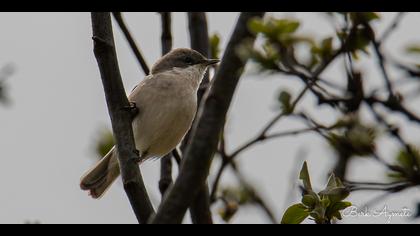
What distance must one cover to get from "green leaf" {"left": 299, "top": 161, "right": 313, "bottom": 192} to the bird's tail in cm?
361

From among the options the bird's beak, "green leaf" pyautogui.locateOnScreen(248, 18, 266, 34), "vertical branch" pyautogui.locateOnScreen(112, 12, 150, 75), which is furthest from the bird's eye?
"green leaf" pyautogui.locateOnScreen(248, 18, 266, 34)

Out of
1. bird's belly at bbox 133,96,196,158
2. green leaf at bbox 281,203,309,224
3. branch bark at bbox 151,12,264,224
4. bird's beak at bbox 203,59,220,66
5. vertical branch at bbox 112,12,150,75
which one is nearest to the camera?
branch bark at bbox 151,12,264,224

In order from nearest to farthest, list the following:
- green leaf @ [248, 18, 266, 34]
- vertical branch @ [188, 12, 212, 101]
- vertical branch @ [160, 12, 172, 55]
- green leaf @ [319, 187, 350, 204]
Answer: green leaf @ [248, 18, 266, 34], green leaf @ [319, 187, 350, 204], vertical branch @ [160, 12, 172, 55], vertical branch @ [188, 12, 212, 101]

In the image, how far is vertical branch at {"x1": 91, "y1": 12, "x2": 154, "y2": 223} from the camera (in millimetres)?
4051

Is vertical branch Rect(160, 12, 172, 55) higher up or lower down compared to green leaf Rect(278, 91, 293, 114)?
lower down

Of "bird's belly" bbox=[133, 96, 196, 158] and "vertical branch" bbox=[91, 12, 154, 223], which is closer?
"vertical branch" bbox=[91, 12, 154, 223]

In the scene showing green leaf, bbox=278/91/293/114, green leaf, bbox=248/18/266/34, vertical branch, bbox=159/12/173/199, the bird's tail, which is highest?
green leaf, bbox=248/18/266/34

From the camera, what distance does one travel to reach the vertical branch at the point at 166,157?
18.6 feet

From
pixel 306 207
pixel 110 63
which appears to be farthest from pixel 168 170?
pixel 306 207

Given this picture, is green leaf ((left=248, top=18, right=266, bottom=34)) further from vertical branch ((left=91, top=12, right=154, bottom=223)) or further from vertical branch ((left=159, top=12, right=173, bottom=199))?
vertical branch ((left=159, top=12, right=173, bottom=199))

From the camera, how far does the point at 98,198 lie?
23.2 feet

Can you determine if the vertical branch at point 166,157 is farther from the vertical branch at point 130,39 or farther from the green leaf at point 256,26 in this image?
the green leaf at point 256,26

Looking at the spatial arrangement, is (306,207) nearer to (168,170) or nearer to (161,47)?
(168,170)

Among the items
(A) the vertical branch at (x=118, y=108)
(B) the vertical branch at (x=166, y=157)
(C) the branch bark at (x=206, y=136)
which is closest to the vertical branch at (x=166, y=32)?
(B) the vertical branch at (x=166, y=157)
